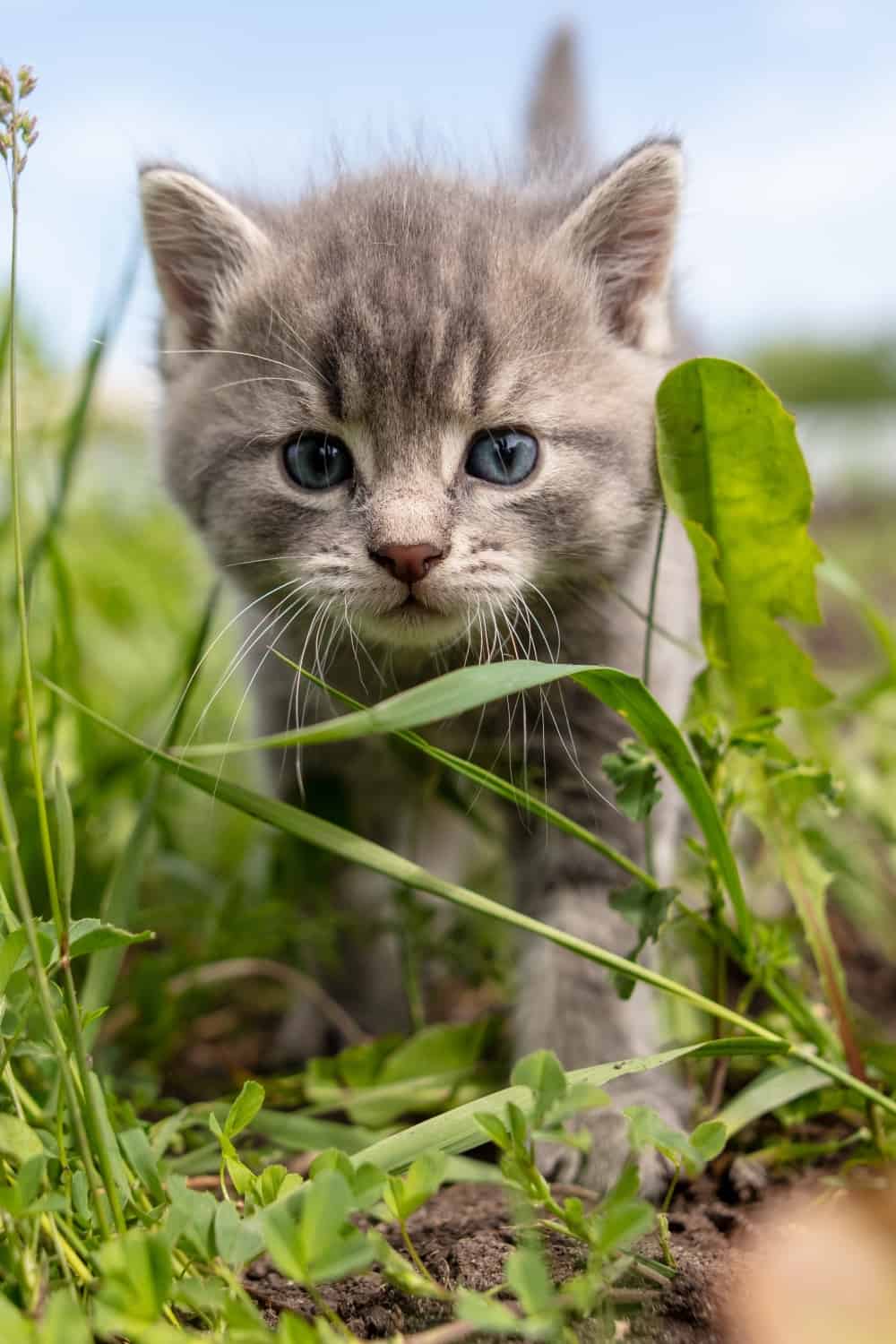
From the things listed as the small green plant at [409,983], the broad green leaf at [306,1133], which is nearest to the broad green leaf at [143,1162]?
the small green plant at [409,983]

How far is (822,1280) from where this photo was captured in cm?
94

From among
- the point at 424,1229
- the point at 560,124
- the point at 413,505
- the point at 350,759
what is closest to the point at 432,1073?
the point at 424,1229

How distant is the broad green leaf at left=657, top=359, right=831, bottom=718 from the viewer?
4.59 feet

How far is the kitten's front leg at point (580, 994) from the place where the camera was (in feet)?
5.46

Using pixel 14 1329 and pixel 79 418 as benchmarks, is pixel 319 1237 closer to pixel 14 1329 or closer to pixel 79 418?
pixel 14 1329

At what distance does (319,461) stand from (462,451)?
0.20 m

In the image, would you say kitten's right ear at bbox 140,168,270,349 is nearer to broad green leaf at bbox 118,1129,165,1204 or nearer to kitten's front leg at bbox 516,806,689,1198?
kitten's front leg at bbox 516,806,689,1198

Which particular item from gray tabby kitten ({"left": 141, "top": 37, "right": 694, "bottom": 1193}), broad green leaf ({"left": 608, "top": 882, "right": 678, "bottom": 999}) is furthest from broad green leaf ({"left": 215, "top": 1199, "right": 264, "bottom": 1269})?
gray tabby kitten ({"left": 141, "top": 37, "right": 694, "bottom": 1193})

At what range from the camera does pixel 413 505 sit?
1.46 metres

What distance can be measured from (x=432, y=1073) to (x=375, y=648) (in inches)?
23.7

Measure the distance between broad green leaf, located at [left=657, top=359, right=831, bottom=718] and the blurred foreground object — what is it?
0.60 meters

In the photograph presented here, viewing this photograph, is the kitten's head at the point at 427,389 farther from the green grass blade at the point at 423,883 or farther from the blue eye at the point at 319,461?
the green grass blade at the point at 423,883

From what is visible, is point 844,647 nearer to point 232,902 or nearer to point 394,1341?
point 232,902

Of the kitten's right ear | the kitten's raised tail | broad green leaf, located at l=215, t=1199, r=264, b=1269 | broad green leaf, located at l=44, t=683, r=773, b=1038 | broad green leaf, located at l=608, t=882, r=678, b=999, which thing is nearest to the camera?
broad green leaf, located at l=215, t=1199, r=264, b=1269
